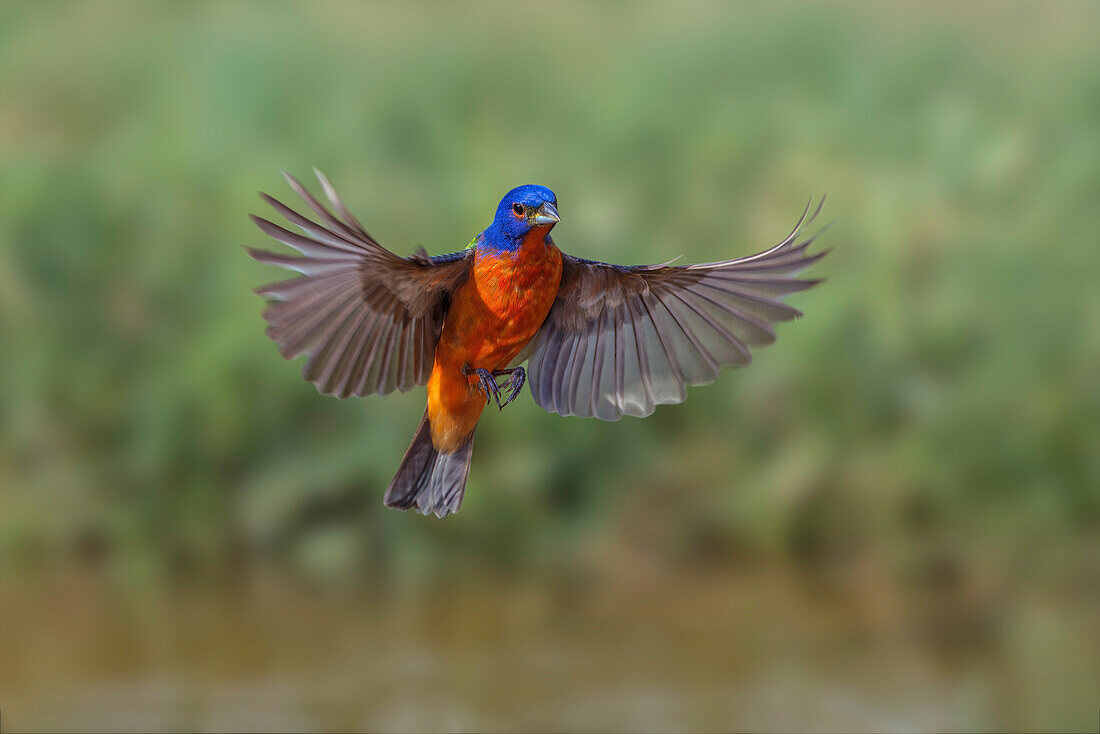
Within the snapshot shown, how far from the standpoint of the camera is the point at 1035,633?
4.46m

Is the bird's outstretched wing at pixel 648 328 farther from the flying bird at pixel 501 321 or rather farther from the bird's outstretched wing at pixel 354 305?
the bird's outstretched wing at pixel 354 305

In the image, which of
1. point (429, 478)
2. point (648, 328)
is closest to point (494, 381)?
point (429, 478)

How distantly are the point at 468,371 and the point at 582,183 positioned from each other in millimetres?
2341

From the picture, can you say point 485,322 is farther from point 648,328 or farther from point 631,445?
point 631,445

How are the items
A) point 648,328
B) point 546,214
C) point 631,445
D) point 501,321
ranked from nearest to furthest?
point 546,214, point 501,321, point 648,328, point 631,445

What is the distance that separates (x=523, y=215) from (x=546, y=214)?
0.04m

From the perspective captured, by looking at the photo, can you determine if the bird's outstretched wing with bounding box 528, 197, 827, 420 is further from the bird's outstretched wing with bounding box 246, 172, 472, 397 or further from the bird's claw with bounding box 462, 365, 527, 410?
the bird's outstretched wing with bounding box 246, 172, 472, 397

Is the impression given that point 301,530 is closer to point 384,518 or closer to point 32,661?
point 384,518

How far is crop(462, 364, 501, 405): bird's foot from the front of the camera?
1.36 m

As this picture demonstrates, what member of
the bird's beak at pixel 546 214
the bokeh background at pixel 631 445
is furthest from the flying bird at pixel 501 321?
the bokeh background at pixel 631 445

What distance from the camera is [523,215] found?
1.31m

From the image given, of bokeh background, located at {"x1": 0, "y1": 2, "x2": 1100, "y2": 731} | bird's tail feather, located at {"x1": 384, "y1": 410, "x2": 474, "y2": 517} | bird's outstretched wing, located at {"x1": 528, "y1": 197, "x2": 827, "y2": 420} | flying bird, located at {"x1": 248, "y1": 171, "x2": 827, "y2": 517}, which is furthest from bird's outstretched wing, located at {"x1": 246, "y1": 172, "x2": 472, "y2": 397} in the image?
bokeh background, located at {"x1": 0, "y1": 2, "x2": 1100, "y2": 731}

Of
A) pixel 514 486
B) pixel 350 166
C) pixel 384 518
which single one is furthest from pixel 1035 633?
pixel 350 166

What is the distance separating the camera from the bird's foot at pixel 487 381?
1356 millimetres
